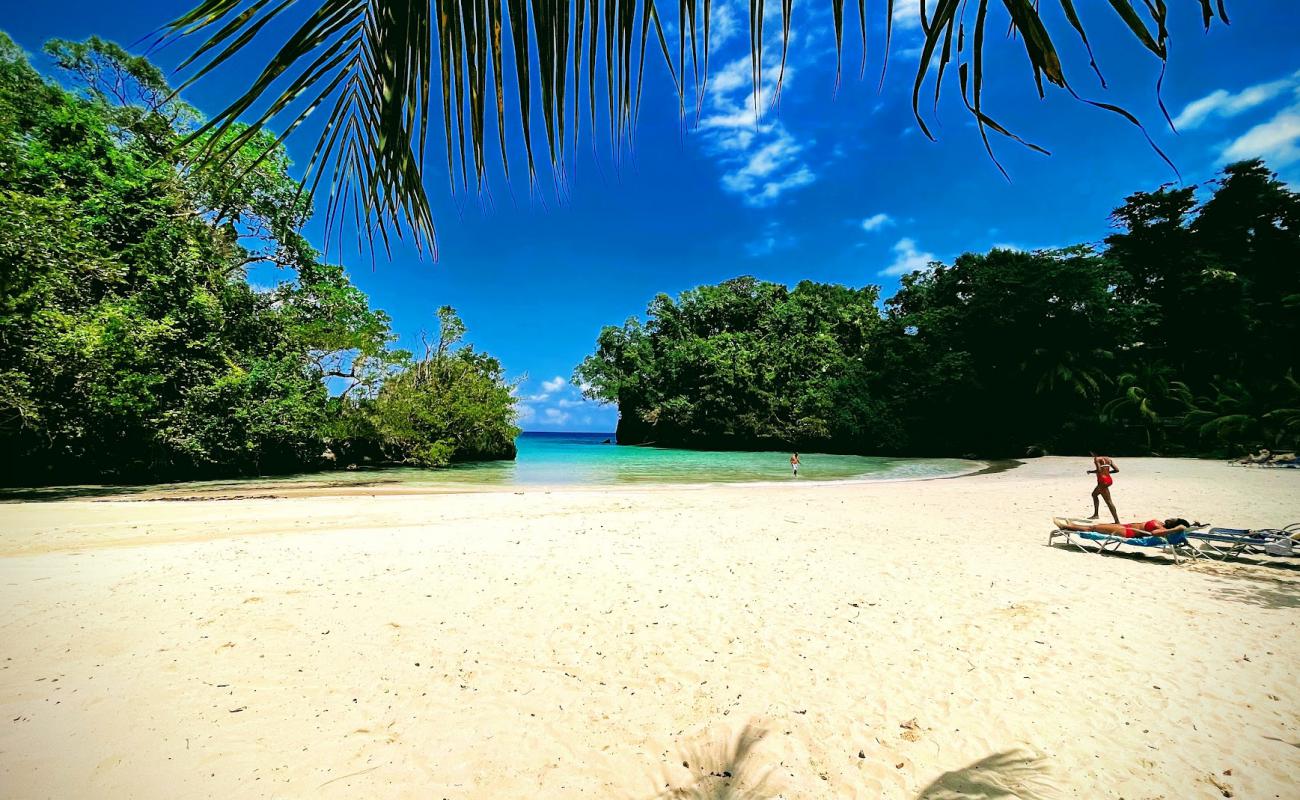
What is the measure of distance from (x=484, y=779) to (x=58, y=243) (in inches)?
597

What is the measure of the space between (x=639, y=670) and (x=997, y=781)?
251cm

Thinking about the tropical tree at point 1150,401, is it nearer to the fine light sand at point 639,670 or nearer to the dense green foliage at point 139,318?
the fine light sand at point 639,670

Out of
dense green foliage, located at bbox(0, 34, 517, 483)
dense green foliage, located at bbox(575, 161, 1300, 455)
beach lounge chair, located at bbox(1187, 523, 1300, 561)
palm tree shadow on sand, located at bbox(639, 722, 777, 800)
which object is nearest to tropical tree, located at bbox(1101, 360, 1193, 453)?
dense green foliage, located at bbox(575, 161, 1300, 455)

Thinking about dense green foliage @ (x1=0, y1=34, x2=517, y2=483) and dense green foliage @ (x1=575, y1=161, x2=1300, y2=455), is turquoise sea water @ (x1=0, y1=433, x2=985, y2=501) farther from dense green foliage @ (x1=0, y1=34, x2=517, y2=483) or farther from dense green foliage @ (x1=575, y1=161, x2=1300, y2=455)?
dense green foliage @ (x1=575, y1=161, x2=1300, y2=455)

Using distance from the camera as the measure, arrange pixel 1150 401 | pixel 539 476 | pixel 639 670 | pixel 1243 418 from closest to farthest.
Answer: pixel 639 670, pixel 1243 418, pixel 539 476, pixel 1150 401

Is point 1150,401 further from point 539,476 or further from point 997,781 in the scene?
point 997,781

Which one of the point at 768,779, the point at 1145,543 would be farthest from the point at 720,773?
the point at 1145,543

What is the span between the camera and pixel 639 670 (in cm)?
421

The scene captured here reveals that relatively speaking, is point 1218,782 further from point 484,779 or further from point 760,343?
point 760,343

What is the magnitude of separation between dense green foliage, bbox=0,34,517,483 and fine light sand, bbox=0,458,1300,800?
7019mm

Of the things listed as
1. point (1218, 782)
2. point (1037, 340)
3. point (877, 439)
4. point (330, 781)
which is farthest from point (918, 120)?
point (877, 439)

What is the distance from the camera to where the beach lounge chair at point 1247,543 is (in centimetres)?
661

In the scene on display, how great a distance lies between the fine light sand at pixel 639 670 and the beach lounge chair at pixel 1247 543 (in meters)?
0.25

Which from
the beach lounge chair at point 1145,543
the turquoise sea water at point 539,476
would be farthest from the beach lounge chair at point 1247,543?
the turquoise sea water at point 539,476
